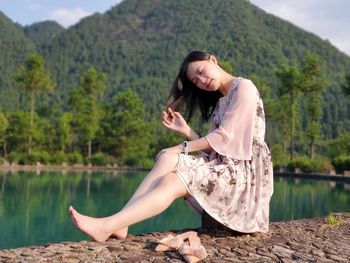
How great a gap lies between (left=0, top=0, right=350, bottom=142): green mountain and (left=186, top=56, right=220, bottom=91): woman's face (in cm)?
3707

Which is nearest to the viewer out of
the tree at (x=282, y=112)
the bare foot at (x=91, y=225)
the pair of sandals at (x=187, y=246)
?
the pair of sandals at (x=187, y=246)

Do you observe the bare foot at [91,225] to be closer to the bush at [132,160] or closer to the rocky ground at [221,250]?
the rocky ground at [221,250]

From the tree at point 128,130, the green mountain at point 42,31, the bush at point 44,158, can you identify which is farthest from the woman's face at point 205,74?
the green mountain at point 42,31

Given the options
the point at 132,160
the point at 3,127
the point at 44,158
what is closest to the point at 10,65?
the point at 3,127

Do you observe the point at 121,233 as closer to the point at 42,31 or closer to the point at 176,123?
the point at 176,123

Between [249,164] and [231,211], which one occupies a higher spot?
[249,164]

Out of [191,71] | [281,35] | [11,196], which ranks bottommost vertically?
[11,196]

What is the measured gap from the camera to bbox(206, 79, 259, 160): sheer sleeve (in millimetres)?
2020

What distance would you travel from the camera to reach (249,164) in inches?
81.1

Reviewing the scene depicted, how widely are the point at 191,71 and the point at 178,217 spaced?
9.91 feet

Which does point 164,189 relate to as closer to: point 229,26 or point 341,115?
point 341,115

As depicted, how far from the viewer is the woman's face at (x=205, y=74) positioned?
7.10 feet

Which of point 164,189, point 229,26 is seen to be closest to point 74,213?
point 164,189

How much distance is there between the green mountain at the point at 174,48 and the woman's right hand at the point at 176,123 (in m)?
37.0
